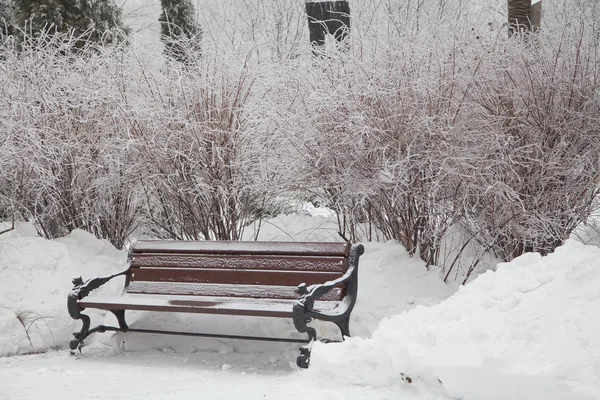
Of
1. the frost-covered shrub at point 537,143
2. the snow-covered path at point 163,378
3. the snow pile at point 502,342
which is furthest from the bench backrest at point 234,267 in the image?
the frost-covered shrub at point 537,143

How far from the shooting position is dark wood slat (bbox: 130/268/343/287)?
15.0ft

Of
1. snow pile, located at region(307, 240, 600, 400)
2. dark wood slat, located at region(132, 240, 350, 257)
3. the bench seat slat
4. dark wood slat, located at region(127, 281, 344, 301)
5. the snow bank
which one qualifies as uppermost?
snow pile, located at region(307, 240, 600, 400)

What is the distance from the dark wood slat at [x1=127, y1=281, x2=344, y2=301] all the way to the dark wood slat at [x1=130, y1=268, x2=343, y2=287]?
4cm

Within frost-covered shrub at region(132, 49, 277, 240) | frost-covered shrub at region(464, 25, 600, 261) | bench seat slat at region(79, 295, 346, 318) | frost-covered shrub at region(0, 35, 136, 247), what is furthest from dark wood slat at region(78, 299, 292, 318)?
frost-covered shrub at region(464, 25, 600, 261)

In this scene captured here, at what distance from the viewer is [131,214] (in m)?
6.46

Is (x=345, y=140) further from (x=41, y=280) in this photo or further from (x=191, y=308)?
(x=41, y=280)

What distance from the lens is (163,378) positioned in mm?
4059

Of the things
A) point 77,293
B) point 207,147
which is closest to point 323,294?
point 77,293

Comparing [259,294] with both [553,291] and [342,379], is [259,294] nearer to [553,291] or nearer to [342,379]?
[342,379]

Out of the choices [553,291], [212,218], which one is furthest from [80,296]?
[553,291]

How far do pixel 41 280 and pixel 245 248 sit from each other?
5.43 ft

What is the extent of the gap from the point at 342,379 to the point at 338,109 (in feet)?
8.57

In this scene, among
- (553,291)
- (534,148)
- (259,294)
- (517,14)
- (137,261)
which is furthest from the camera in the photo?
(517,14)

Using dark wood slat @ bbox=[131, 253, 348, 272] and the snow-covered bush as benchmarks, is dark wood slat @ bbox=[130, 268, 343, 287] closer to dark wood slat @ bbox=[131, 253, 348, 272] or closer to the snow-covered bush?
dark wood slat @ bbox=[131, 253, 348, 272]
